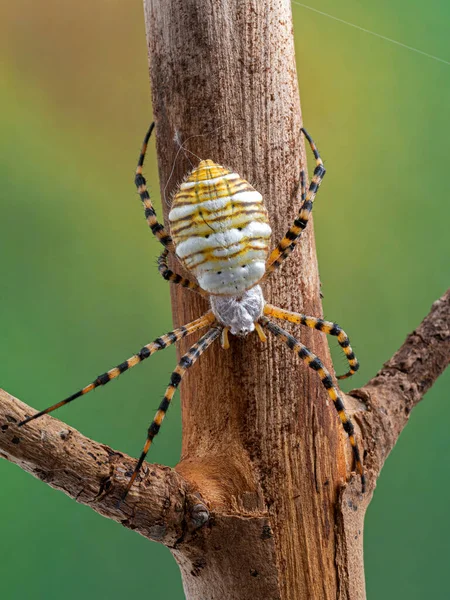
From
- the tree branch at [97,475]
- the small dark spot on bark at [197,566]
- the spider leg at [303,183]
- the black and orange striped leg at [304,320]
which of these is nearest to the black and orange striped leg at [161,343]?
the black and orange striped leg at [304,320]

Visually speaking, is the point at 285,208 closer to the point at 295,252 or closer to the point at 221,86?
the point at 295,252

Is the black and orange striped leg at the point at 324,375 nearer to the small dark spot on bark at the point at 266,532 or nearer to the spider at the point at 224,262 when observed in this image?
the spider at the point at 224,262

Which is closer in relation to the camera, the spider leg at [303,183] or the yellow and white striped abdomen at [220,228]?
the yellow and white striped abdomen at [220,228]

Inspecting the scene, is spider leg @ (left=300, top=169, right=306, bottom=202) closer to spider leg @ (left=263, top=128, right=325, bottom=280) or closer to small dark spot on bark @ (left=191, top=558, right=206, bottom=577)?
spider leg @ (left=263, top=128, right=325, bottom=280)

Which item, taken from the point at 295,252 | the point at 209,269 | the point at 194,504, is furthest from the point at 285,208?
the point at 194,504

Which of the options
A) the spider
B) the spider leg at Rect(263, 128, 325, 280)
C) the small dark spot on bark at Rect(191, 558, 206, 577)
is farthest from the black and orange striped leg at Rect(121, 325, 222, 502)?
the small dark spot on bark at Rect(191, 558, 206, 577)

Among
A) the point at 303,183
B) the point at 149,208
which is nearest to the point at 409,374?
the point at 303,183

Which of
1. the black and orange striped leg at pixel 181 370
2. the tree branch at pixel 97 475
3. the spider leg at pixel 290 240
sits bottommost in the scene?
the tree branch at pixel 97 475
